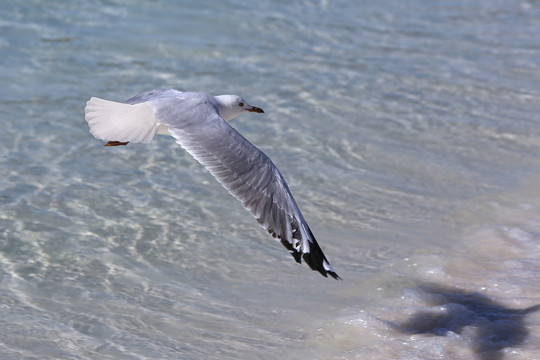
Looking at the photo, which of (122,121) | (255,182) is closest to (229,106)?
(122,121)

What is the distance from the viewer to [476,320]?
4148 mm

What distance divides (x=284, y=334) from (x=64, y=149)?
263 centimetres

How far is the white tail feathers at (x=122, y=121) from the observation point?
4094mm

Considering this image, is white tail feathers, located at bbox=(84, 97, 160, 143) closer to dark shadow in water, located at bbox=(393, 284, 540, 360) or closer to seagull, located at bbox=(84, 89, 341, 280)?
seagull, located at bbox=(84, 89, 341, 280)

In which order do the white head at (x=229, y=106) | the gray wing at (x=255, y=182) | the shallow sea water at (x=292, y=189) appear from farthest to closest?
the white head at (x=229, y=106)
the shallow sea water at (x=292, y=189)
the gray wing at (x=255, y=182)

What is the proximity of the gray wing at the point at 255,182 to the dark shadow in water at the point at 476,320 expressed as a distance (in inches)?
30.5

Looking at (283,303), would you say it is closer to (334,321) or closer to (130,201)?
(334,321)

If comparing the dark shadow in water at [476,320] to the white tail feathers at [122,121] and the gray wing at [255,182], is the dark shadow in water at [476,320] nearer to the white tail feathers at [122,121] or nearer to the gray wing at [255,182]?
the gray wing at [255,182]

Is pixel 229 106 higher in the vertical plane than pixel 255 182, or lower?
higher

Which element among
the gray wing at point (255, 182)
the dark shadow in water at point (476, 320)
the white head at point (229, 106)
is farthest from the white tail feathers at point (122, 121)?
the dark shadow in water at point (476, 320)

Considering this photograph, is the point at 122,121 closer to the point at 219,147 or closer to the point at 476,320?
the point at 219,147

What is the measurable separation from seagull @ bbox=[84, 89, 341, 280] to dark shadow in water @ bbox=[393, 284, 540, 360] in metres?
0.67

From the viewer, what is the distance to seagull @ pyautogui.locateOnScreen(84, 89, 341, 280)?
12.1 feet

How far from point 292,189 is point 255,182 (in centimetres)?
182
